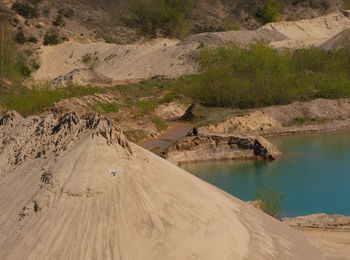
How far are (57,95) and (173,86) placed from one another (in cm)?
1325

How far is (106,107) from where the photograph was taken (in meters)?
23.6

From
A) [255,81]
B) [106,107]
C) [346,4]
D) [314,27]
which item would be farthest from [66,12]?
[346,4]

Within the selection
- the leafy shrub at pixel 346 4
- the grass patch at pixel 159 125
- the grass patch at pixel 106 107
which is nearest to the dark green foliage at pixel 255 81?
the grass patch at pixel 159 125

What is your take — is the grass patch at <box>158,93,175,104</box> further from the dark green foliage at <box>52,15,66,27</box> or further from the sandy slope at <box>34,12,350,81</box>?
the dark green foliage at <box>52,15,66,27</box>

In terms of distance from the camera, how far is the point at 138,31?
59.9m

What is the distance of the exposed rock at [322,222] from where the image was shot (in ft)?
27.0

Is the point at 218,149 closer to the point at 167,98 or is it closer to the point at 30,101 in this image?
the point at 30,101

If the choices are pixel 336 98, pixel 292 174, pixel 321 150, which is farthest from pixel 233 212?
pixel 336 98

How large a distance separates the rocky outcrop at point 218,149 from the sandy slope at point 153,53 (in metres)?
22.8

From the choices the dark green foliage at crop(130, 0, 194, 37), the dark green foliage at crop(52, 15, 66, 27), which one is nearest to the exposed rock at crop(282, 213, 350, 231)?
the dark green foliage at crop(52, 15, 66, 27)

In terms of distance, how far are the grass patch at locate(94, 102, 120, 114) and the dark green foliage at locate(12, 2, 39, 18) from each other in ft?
115

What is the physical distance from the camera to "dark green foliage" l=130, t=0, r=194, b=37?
59.0 m

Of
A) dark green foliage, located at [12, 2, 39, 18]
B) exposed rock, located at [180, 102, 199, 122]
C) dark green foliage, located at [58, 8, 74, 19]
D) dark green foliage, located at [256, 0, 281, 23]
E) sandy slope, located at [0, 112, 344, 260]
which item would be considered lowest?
sandy slope, located at [0, 112, 344, 260]

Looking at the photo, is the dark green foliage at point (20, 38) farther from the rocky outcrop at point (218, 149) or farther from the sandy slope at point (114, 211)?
the sandy slope at point (114, 211)
